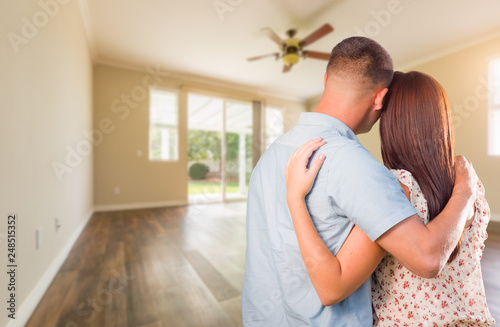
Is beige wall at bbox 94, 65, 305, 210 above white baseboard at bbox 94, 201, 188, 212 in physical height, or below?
above

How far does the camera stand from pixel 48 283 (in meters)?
1.65

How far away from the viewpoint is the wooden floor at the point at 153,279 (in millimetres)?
1310

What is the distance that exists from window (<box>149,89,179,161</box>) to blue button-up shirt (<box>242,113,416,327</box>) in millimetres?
4577

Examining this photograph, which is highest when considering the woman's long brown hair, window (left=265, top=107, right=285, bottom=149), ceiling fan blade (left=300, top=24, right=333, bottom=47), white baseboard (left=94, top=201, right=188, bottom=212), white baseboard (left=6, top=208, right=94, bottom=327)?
ceiling fan blade (left=300, top=24, right=333, bottom=47)

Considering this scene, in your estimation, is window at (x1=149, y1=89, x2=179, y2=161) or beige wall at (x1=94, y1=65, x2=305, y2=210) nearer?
beige wall at (x1=94, y1=65, x2=305, y2=210)

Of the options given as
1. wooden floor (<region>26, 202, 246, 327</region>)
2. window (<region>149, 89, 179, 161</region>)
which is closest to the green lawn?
window (<region>149, 89, 179, 161</region>)

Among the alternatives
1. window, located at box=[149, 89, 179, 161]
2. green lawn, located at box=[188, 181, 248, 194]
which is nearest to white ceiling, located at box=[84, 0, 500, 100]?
window, located at box=[149, 89, 179, 161]

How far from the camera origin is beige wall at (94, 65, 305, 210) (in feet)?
13.9

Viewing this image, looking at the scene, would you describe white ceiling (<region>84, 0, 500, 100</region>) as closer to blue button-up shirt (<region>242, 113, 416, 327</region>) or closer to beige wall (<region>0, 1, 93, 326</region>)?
beige wall (<region>0, 1, 93, 326</region>)

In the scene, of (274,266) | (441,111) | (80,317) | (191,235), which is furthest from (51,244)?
(441,111)

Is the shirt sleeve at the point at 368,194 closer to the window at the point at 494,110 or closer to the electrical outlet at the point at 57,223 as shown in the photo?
the window at the point at 494,110

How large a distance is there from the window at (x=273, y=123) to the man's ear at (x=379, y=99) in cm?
543

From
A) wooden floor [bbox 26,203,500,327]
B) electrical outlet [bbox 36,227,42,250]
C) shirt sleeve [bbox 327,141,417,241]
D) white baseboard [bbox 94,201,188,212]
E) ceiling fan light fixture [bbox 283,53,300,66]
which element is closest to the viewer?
shirt sleeve [bbox 327,141,417,241]

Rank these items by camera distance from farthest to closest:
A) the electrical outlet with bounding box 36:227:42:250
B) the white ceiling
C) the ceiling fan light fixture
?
1. the ceiling fan light fixture
2. the white ceiling
3. the electrical outlet with bounding box 36:227:42:250
